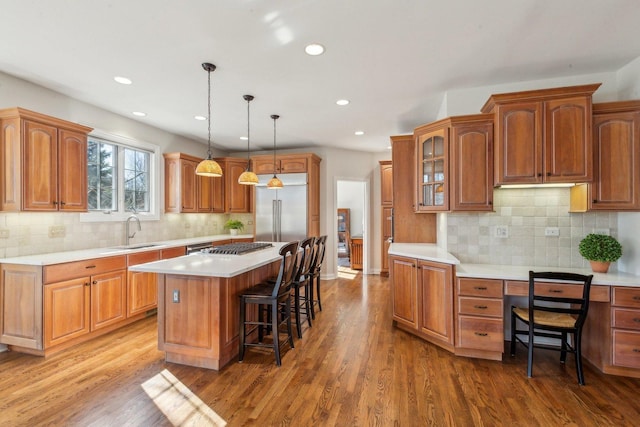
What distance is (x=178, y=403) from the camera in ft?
7.04

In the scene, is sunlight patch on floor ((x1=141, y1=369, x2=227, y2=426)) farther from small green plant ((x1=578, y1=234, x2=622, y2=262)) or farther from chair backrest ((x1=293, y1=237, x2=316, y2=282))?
small green plant ((x1=578, y1=234, x2=622, y2=262))

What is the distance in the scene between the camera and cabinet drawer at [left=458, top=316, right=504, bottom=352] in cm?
272

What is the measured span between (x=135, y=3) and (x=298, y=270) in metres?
2.65

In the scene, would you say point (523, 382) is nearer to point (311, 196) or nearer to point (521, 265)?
point (521, 265)

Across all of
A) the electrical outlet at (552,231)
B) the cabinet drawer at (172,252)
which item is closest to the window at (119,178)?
the cabinet drawer at (172,252)

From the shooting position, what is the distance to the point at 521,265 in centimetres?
313

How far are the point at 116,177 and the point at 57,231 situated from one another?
43.3 inches

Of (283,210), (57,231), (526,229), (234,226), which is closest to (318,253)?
(283,210)

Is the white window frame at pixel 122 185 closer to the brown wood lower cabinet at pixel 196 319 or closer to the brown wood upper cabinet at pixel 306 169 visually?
the brown wood upper cabinet at pixel 306 169

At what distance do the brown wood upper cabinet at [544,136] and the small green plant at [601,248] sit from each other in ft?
1.82

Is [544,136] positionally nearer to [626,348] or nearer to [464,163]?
[464,163]

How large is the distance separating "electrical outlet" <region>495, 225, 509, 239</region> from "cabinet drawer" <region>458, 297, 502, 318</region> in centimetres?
79

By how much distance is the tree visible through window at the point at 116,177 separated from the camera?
13.0 ft

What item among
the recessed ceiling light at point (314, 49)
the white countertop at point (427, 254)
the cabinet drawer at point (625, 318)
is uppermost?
the recessed ceiling light at point (314, 49)
